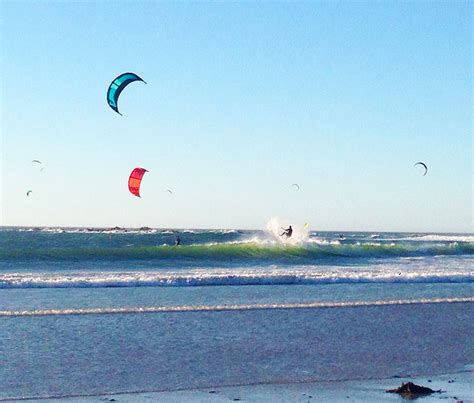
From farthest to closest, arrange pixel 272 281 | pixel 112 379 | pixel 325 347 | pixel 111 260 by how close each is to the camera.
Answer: pixel 111 260, pixel 272 281, pixel 325 347, pixel 112 379

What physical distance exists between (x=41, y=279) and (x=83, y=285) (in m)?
1.54

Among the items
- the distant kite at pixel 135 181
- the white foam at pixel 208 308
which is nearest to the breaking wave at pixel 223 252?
the distant kite at pixel 135 181

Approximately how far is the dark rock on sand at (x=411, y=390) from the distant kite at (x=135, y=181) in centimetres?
1400

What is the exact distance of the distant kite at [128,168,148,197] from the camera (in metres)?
20.9

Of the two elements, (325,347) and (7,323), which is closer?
(325,347)

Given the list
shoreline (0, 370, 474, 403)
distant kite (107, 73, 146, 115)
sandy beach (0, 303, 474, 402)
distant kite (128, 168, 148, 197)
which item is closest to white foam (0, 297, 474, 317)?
sandy beach (0, 303, 474, 402)

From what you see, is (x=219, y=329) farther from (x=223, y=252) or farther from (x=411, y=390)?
(x=223, y=252)

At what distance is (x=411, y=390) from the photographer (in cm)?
738

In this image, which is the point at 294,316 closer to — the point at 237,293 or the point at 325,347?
the point at 325,347

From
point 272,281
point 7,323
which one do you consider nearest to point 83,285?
point 272,281

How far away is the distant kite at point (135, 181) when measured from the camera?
68.4ft

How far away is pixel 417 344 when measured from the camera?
33.5ft

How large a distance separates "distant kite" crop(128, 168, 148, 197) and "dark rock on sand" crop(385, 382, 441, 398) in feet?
45.9

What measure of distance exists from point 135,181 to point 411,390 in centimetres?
1449
